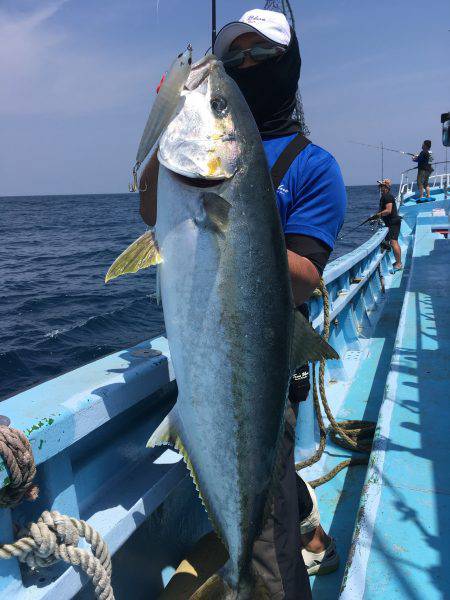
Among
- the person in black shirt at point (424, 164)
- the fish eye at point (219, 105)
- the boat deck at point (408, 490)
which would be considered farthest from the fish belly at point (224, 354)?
the person in black shirt at point (424, 164)

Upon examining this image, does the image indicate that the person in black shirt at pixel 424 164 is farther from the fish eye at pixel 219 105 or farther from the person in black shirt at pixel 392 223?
the fish eye at pixel 219 105

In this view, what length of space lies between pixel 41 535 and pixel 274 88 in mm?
1927

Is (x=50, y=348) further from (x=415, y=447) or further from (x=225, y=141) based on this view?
(x=225, y=141)

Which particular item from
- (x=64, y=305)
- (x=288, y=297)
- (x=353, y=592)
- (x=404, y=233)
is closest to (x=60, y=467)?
(x=288, y=297)

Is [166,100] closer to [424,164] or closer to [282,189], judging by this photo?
[282,189]

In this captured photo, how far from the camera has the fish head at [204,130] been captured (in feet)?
5.08

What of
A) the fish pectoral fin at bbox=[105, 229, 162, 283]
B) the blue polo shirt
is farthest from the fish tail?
the blue polo shirt

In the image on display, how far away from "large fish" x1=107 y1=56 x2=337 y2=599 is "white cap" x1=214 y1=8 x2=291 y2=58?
444 mm

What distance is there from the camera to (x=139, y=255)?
167 centimetres

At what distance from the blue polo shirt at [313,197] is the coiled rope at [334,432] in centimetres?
140

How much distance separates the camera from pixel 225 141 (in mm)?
1591

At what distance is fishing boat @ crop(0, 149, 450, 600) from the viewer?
5.57ft

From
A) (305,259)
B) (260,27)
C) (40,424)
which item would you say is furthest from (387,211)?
(40,424)

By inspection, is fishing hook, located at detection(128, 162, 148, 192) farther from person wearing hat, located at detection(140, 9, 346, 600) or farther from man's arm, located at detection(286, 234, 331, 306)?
man's arm, located at detection(286, 234, 331, 306)
